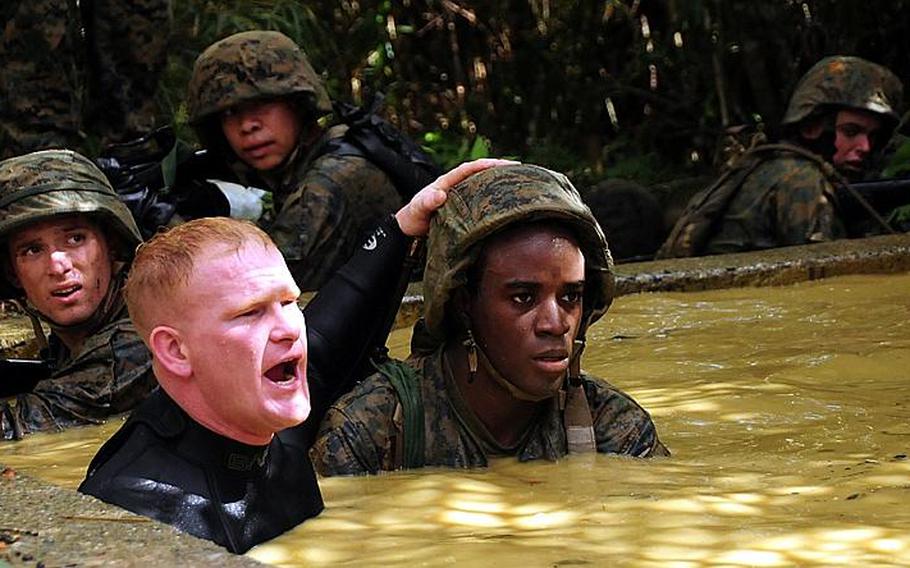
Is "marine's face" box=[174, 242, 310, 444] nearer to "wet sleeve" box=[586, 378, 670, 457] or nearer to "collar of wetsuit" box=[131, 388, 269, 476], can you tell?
"collar of wetsuit" box=[131, 388, 269, 476]

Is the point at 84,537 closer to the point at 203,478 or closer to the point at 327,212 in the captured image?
the point at 203,478

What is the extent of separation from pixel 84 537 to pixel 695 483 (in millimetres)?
1903

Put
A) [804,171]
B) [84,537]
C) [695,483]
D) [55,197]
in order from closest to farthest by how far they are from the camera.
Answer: [84,537] → [695,483] → [55,197] → [804,171]

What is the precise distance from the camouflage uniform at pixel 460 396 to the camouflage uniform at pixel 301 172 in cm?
345

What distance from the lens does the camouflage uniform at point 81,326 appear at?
6.02m

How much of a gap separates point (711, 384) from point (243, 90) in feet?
10.8

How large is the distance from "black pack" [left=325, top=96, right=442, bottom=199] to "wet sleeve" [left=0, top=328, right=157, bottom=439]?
8.14 feet

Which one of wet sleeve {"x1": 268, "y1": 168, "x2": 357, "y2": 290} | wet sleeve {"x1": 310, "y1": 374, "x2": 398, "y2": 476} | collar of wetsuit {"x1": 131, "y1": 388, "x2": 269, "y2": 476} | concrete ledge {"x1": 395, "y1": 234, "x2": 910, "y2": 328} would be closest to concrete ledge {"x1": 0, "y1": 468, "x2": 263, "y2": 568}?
collar of wetsuit {"x1": 131, "y1": 388, "x2": 269, "y2": 476}

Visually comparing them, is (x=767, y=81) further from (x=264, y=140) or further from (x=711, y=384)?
(x=711, y=384)

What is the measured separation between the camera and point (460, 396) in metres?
4.68

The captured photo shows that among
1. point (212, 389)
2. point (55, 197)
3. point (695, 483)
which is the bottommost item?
point (695, 483)

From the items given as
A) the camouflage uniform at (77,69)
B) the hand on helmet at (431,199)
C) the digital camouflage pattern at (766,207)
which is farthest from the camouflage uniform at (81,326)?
the digital camouflage pattern at (766,207)

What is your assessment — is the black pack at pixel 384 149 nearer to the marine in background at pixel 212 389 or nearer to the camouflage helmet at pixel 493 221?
the camouflage helmet at pixel 493 221

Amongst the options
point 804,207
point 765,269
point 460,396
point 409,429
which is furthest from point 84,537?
point 804,207
